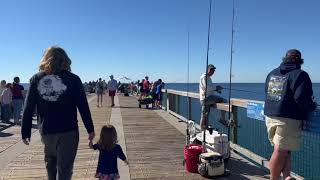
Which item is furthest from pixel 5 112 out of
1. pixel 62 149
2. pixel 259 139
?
pixel 62 149

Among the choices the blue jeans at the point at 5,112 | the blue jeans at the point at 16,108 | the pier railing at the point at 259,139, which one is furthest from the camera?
the blue jeans at the point at 5,112

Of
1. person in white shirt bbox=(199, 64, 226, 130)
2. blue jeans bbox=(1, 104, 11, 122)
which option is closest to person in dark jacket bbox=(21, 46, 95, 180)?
person in white shirt bbox=(199, 64, 226, 130)

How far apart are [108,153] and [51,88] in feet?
3.46

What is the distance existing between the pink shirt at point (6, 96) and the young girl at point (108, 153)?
9899mm

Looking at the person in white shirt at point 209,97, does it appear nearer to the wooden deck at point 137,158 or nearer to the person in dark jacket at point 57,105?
the wooden deck at point 137,158

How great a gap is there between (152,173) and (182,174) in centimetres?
46

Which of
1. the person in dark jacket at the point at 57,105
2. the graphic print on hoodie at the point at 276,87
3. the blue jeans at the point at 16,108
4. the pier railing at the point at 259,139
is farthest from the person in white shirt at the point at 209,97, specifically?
the blue jeans at the point at 16,108

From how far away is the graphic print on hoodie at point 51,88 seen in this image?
14.4 feet

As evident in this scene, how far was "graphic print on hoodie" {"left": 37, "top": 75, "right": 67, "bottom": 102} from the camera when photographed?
4.39 metres

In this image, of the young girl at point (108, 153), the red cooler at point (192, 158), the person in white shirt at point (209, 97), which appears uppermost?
the person in white shirt at point (209, 97)

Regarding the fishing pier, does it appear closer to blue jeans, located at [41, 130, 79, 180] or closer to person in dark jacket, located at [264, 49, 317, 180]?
person in dark jacket, located at [264, 49, 317, 180]

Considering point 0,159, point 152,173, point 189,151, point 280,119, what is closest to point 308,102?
point 280,119

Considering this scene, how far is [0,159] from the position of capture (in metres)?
8.05

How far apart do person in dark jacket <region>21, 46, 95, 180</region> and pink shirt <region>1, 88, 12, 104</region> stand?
10.1 meters
